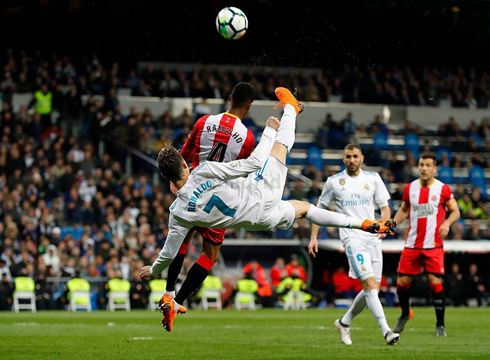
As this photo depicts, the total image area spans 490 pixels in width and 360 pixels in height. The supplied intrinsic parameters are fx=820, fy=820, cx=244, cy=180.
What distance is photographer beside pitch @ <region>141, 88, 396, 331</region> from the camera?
8297mm

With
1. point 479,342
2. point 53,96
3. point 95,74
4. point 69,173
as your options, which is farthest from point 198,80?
point 479,342

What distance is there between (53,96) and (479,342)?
1987 centimetres

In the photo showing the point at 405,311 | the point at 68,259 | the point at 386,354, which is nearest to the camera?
the point at 386,354

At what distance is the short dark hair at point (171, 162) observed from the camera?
844 cm

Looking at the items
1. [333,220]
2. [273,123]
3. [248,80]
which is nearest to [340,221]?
[333,220]

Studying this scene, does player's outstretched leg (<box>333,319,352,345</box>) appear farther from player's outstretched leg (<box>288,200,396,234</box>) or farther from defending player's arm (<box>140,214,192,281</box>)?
defending player's arm (<box>140,214,192,281</box>)

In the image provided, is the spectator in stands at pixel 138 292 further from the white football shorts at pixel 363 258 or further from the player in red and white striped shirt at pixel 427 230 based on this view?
the white football shorts at pixel 363 258

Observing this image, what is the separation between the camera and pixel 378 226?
8.70 m

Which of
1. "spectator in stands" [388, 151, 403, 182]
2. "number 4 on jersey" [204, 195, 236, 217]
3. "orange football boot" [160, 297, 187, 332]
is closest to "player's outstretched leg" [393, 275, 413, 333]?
"orange football boot" [160, 297, 187, 332]

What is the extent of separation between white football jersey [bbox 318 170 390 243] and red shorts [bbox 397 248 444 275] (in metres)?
1.35

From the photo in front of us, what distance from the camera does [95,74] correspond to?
96.7 ft

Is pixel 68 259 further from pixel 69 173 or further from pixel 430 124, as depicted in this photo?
pixel 430 124

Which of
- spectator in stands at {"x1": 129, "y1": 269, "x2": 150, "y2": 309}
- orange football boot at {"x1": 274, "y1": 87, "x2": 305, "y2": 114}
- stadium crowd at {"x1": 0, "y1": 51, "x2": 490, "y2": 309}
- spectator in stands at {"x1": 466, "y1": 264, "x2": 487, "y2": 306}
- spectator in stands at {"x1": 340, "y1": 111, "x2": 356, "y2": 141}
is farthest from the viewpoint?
spectator in stands at {"x1": 340, "y1": 111, "x2": 356, "y2": 141}

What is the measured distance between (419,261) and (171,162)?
5876mm
